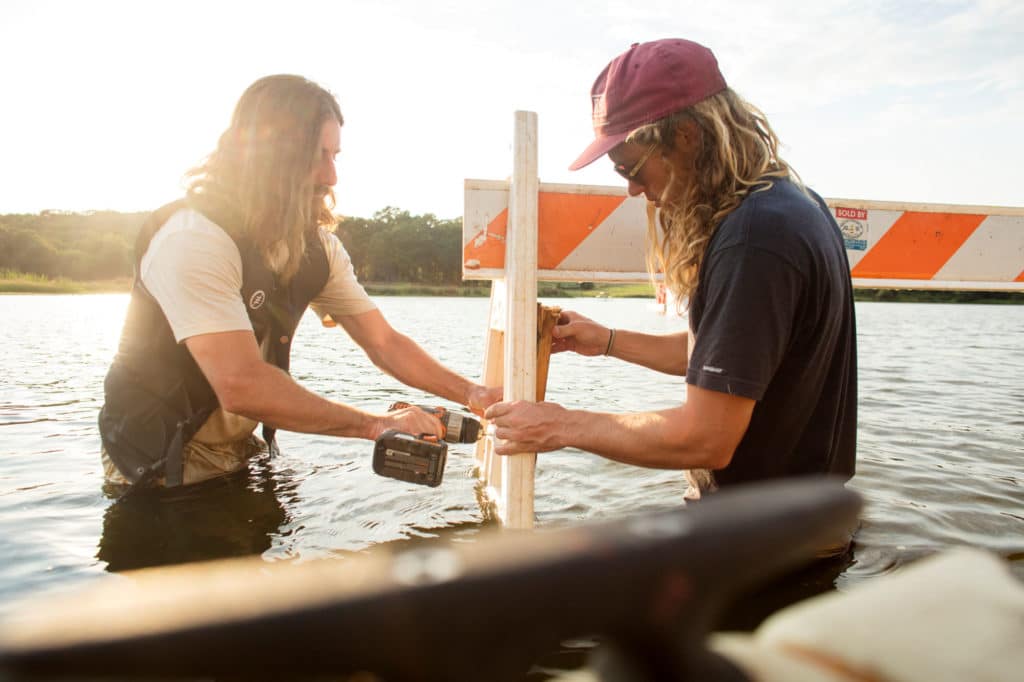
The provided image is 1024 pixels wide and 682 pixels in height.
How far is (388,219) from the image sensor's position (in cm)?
9375

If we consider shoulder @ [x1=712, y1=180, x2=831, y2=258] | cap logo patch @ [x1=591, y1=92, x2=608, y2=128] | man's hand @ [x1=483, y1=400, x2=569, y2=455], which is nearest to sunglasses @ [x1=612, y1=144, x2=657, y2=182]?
cap logo patch @ [x1=591, y1=92, x2=608, y2=128]

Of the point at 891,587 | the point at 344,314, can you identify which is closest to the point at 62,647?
the point at 891,587

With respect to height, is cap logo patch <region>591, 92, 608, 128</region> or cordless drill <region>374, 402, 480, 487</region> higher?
cap logo patch <region>591, 92, 608, 128</region>

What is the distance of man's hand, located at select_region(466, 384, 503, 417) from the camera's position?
439 cm

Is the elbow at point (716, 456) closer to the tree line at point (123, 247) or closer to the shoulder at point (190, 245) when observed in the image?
the shoulder at point (190, 245)

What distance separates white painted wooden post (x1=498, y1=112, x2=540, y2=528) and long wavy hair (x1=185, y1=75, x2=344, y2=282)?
1.16 meters

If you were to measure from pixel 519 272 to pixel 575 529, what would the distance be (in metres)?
2.86

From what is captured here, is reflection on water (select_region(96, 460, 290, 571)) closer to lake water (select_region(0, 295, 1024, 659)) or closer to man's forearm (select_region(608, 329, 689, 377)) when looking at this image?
lake water (select_region(0, 295, 1024, 659))

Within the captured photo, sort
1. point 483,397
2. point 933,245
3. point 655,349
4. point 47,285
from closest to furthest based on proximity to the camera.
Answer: point 655,349
point 933,245
point 483,397
point 47,285

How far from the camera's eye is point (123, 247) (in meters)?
68.4

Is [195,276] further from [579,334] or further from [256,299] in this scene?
[579,334]

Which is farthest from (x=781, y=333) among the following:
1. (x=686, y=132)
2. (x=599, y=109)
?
(x=599, y=109)

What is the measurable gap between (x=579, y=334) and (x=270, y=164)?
179 centimetres

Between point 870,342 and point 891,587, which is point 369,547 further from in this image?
point 870,342
